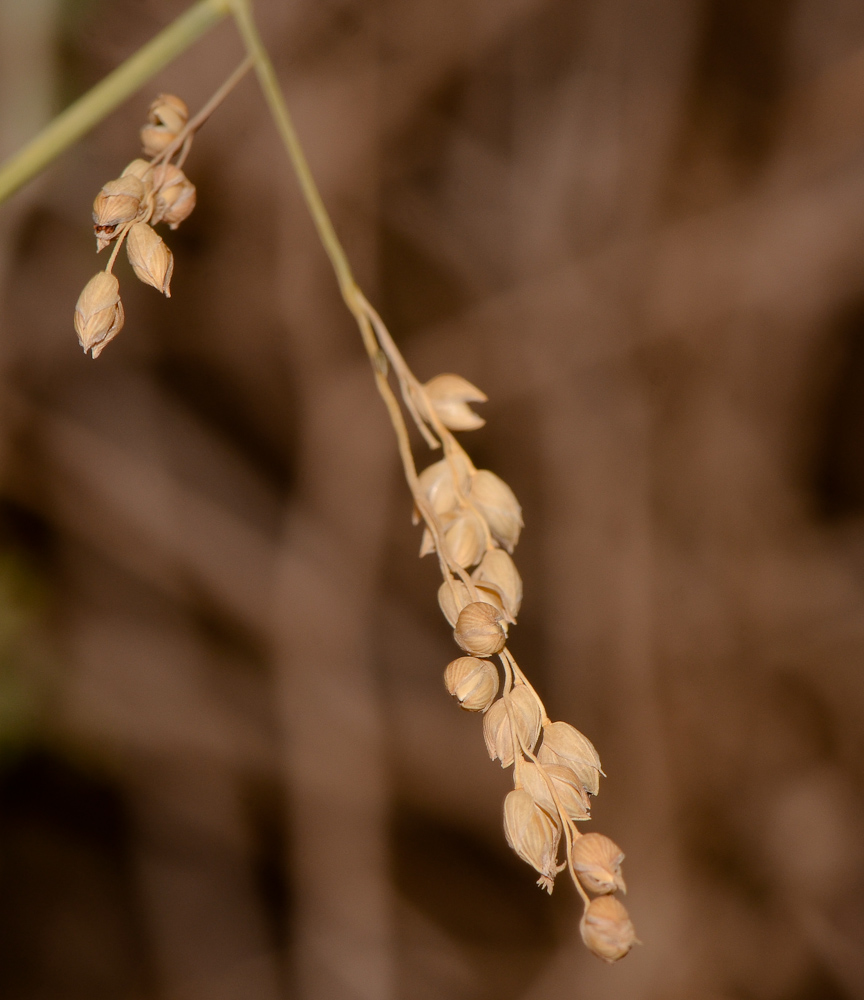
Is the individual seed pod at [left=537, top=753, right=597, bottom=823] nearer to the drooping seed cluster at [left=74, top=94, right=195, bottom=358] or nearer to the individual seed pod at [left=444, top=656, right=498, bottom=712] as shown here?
the individual seed pod at [left=444, top=656, right=498, bottom=712]

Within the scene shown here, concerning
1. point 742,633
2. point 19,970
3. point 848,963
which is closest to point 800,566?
point 742,633

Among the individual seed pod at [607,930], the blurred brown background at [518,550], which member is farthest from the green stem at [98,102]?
the blurred brown background at [518,550]

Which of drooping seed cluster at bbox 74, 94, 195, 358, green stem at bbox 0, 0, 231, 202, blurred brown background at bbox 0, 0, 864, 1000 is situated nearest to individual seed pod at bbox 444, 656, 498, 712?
drooping seed cluster at bbox 74, 94, 195, 358

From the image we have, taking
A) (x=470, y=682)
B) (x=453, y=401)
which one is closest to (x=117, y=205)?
(x=453, y=401)

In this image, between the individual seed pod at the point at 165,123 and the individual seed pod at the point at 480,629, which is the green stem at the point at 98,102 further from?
the individual seed pod at the point at 480,629

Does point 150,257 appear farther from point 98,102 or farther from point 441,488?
point 441,488

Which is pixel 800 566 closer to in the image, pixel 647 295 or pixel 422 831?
pixel 647 295
